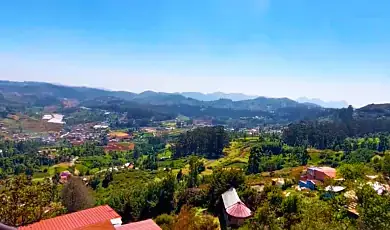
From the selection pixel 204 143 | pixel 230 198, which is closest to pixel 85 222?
pixel 230 198

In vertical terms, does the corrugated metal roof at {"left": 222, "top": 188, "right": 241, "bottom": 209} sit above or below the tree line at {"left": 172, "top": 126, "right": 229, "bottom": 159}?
above

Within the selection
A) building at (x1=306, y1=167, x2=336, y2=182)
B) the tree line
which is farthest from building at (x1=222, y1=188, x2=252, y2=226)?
the tree line

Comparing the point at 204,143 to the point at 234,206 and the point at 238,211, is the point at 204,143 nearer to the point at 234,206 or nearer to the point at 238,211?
the point at 234,206

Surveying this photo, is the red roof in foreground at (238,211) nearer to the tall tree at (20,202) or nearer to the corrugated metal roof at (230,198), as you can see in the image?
the corrugated metal roof at (230,198)

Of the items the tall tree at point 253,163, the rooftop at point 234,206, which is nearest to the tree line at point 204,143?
the tall tree at point 253,163

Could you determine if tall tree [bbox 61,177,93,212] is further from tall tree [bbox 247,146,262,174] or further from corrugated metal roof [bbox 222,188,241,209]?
tall tree [bbox 247,146,262,174]
